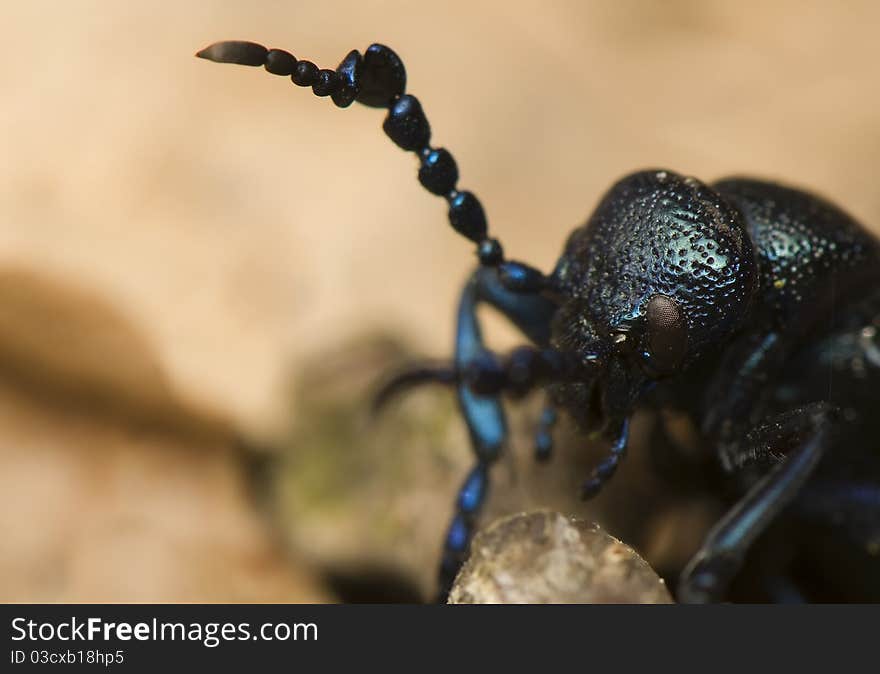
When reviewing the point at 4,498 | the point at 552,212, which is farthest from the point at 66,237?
the point at 552,212

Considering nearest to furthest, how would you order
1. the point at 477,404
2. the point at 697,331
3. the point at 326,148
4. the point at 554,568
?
1. the point at 554,568
2. the point at 697,331
3. the point at 477,404
4. the point at 326,148

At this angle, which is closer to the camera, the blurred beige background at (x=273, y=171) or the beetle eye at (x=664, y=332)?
the beetle eye at (x=664, y=332)

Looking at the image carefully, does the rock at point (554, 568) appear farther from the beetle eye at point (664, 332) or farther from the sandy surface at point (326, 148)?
the sandy surface at point (326, 148)

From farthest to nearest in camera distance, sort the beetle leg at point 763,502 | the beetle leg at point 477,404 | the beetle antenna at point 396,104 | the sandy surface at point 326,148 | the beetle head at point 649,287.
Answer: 1. the sandy surface at point 326,148
2. the beetle leg at point 477,404
3. the beetle head at point 649,287
4. the beetle leg at point 763,502
5. the beetle antenna at point 396,104

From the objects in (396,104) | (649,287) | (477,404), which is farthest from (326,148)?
(649,287)

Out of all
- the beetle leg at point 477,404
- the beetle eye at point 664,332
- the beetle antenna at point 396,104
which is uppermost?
the beetle antenna at point 396,104

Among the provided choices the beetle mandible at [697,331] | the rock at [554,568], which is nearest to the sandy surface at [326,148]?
the beetle mandible at [697,331]

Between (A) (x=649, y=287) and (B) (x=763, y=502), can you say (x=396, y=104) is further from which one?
(B) (x=763, y=502)

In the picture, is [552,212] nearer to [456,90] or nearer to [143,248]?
[456,90]
